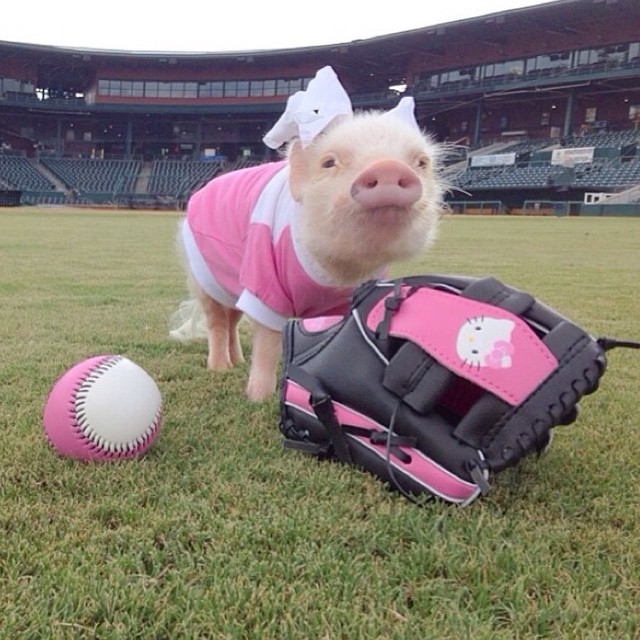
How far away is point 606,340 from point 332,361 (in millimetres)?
677

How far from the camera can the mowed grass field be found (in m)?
1.12

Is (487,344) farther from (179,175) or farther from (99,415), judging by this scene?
(179,175)

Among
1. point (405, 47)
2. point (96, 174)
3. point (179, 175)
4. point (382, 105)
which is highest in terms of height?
point (405, 47)

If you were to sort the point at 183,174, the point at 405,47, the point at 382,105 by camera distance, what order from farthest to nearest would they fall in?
the point at 183,174, the point at 382,105, the point at 405,47

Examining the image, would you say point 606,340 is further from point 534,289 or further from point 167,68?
point 167,68

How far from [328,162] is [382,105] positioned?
37.1 metres

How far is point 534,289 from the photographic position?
20.4 feet

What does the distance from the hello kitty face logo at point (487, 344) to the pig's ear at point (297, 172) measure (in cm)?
91

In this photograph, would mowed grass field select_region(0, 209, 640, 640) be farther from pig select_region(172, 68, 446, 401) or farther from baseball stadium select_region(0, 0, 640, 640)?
pig select_region(172, 68, 446, 401)

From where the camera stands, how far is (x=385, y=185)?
185 cm

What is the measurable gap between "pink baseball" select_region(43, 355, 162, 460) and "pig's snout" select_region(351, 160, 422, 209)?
0.82 meters

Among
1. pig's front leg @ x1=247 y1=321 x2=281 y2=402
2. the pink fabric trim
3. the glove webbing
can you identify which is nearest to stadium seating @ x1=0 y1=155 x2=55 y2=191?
pig's front leg @ x1=247 y1=321 x2=281 y2=402

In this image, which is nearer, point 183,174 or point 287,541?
point 287,541

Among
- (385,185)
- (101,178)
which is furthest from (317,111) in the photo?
(101,178)
